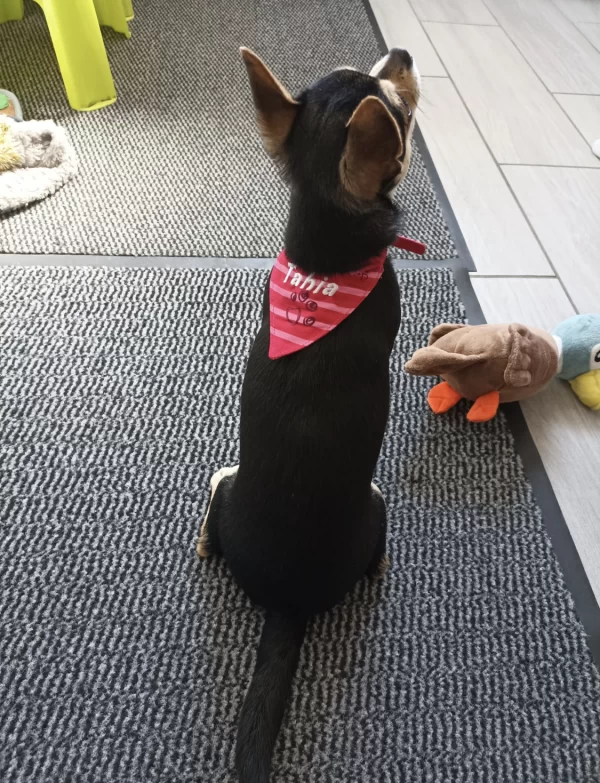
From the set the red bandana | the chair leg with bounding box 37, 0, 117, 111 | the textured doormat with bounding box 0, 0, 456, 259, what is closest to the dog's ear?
the red bandana

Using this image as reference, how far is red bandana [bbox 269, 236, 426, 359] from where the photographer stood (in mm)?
736

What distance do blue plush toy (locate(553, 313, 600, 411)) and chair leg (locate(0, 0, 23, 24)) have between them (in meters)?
2.26

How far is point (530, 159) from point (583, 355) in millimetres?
962

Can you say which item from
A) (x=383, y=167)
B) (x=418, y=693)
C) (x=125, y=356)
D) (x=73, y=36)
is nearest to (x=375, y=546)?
(x=418, y=693)

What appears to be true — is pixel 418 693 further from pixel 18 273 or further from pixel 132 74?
pixel 132 74

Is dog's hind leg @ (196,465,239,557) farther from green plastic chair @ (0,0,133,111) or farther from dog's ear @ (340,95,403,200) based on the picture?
green plastic chair @ (0,0,133,111)

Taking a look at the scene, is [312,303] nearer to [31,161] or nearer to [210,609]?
[210,609]

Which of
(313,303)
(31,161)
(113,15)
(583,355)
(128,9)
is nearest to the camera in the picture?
(313,303)

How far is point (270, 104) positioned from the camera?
0.68 meters

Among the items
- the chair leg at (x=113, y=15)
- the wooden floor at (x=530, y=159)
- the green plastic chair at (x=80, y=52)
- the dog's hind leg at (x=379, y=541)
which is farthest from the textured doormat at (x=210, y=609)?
the chair leg at (x=113, y=15)

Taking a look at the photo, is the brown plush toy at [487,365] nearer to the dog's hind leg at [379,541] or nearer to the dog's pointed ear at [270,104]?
the dog's hind leg at [379,541]

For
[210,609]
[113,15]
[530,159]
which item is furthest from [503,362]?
[113,15]

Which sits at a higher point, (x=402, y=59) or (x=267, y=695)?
(x=402, y=59)

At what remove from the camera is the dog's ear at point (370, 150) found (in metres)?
0.57
